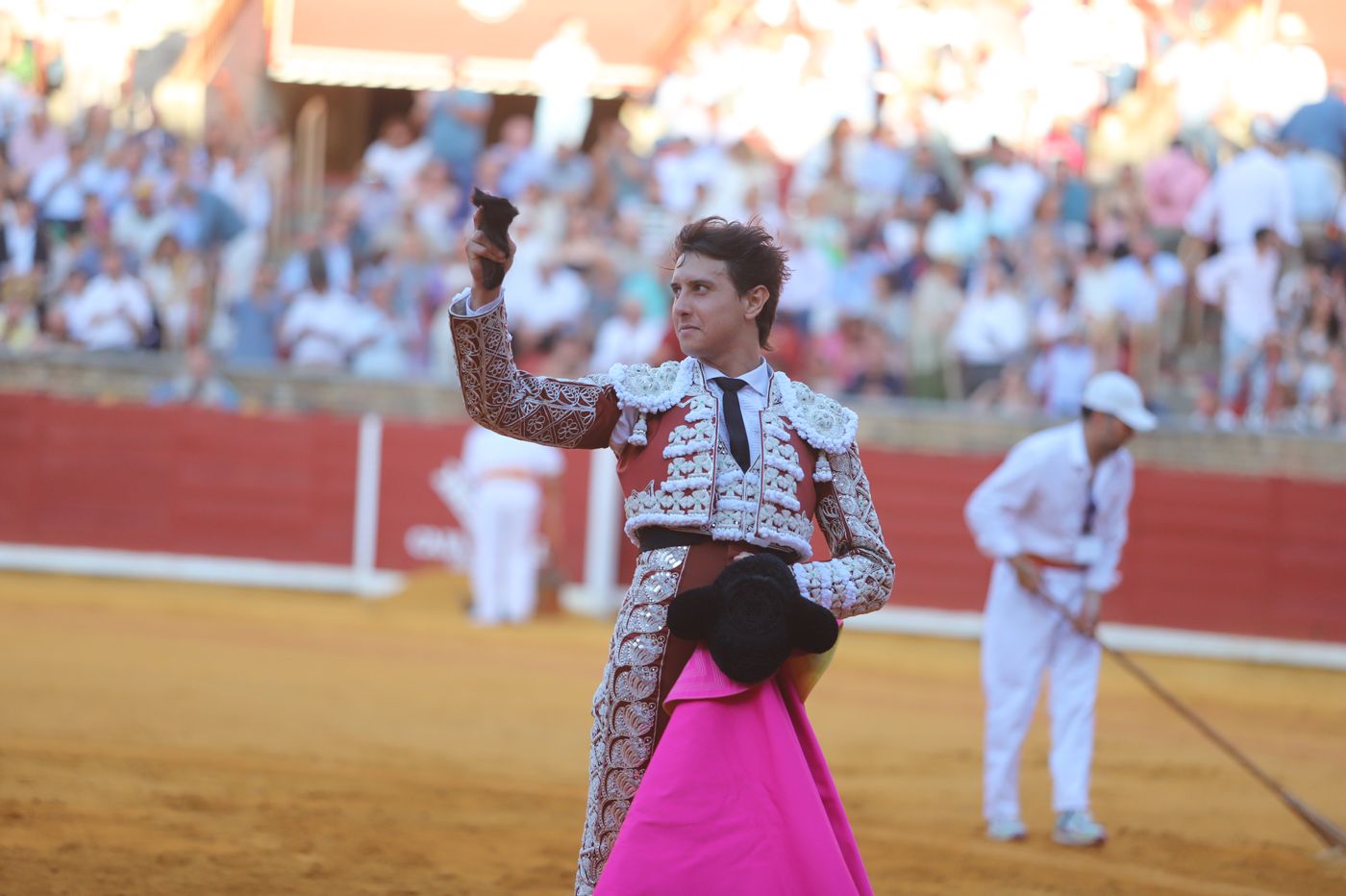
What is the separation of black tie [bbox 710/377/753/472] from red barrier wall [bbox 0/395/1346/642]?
28.6 feet

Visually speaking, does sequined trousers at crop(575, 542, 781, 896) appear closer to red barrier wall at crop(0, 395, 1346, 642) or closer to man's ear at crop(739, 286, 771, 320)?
man's ear at crop(739, 286, 771, 320)

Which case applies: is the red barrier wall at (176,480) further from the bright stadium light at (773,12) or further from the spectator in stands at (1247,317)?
the spectator in stands at (1247,317)

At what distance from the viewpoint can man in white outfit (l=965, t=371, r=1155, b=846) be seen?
19.7 ft

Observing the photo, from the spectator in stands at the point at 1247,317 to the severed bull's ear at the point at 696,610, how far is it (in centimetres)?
957

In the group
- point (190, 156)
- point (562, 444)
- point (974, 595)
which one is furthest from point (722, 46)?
point (562, 444)

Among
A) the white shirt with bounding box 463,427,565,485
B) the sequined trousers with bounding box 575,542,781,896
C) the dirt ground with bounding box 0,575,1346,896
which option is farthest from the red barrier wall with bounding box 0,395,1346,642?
the sequined trousers with bounding box 575,542,781,896

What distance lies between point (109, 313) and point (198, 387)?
949mm

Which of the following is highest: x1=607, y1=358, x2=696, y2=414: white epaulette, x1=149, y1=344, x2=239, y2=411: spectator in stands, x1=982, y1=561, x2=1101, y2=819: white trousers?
x1=607, y1=358, x2=696, y2=414: white epaulette

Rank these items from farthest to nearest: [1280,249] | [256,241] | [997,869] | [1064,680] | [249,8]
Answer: [249,8] < [256,241] < [1280,249] < [1064,680] < [997,869]

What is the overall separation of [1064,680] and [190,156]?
9.98 m

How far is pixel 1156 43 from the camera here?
47.4ft

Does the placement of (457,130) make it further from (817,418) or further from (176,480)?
(817,418)

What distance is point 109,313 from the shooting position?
13.1m

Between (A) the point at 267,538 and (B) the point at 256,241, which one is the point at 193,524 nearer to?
(A) the point at 267,538
